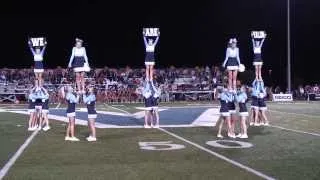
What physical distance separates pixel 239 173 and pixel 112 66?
33.4 meters

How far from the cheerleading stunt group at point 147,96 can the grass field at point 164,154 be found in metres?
0.48

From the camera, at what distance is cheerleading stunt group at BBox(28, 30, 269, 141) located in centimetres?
1447

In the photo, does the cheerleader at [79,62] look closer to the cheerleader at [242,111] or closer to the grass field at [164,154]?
the grass field at [164,154]

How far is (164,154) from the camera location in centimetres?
1146

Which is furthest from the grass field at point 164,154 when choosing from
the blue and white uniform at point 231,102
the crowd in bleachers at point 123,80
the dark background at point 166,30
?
the dark background at point 166,30

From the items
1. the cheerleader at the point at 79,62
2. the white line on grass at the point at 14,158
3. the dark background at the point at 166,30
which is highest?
the dark background at the point at 166,30

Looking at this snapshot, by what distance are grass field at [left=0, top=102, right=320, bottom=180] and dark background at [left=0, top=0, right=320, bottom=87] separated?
2323 centimetres

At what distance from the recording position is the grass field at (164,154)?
921 centimetres

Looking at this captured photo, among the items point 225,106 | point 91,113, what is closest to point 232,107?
point 225,106

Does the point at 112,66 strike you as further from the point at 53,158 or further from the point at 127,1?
the point at 53,158

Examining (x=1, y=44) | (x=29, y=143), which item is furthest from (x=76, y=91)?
(x=1, y=44)

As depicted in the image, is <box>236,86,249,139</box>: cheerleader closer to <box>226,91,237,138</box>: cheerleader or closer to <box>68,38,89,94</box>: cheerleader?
<box>226,91,237,138</box>: cheerleader

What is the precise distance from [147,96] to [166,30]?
2470cm

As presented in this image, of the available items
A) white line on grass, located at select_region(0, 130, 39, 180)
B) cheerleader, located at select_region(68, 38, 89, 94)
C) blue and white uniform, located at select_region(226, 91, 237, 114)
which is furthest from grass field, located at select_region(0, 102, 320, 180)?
cheerleader, located at select_region(68, 38, 89, 94)
